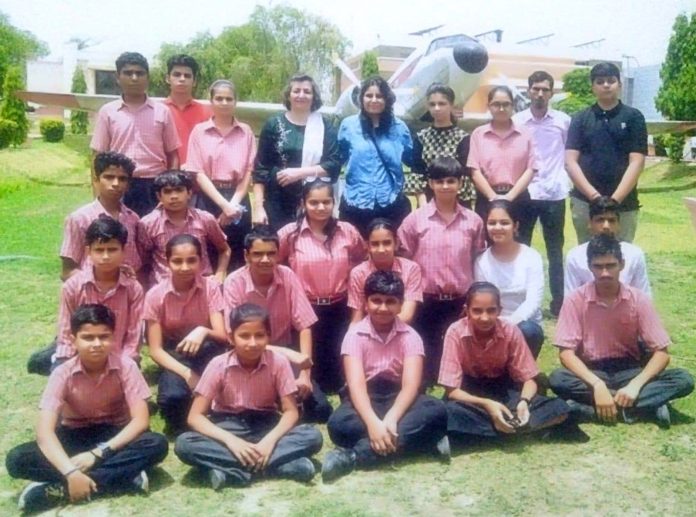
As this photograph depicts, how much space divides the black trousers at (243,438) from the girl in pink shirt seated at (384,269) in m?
0.88

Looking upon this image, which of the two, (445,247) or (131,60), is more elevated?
(131,60)

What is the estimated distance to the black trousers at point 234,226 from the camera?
15.9 feet

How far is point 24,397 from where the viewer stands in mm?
4328

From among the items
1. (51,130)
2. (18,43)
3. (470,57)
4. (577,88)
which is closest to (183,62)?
(470,57)

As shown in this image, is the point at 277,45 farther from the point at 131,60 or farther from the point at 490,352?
the point at 490,352

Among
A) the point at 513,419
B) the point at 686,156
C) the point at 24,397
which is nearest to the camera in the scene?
the point at 513,419

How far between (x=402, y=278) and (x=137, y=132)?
1909 millimetres

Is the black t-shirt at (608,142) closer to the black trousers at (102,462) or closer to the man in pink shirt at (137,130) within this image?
the man in pink shirt at (137,130)

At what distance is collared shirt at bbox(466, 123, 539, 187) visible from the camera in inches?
196

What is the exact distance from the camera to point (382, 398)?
145 inches

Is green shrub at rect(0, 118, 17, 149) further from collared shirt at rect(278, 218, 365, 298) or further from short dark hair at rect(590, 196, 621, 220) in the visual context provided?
short dark hair at rect(590, 196, 621, 220)

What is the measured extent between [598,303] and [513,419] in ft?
2.73

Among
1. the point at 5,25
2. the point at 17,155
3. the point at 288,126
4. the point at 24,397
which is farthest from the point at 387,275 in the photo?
the point at 5,25

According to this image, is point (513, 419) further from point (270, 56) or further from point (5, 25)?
point (5, 25)
